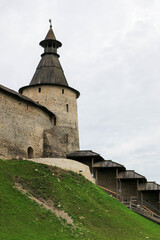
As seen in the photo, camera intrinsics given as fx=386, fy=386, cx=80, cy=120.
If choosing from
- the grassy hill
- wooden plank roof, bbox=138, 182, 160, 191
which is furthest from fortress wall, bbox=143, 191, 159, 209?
the grassy hill

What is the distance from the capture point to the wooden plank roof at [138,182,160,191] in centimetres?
3700

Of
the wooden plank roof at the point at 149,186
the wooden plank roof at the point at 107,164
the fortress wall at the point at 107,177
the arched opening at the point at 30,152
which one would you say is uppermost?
the arched opening at the point at 30,152

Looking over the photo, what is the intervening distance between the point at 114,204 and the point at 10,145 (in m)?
9.03

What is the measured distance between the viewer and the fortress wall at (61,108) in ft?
126

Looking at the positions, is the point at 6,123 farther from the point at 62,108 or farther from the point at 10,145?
the point at 62,108

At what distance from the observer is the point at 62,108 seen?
129 ft

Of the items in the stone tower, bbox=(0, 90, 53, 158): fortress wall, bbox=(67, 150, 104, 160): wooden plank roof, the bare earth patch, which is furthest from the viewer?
the stone tower

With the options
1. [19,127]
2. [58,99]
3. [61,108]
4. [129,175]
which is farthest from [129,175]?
[19,127]

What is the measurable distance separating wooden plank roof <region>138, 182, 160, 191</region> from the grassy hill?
30.8ft

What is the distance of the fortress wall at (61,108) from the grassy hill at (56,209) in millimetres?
9469

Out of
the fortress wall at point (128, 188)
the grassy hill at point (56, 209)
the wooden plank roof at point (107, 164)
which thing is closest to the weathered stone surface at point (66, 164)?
the grassy hill at point (56, 209)

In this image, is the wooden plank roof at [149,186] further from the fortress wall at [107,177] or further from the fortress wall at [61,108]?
the fortress wall at [61,108]

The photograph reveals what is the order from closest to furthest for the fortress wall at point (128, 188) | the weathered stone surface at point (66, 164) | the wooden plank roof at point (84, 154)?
the weathered stone surface at point (66, 164)
the wooden plank roof at point (84, 154)
the fortress wall at point (128, 188)

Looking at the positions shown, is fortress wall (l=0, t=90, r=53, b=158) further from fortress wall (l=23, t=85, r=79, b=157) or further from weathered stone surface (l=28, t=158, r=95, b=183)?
fortress wall (l=23, t=85, r=79, b=157)
